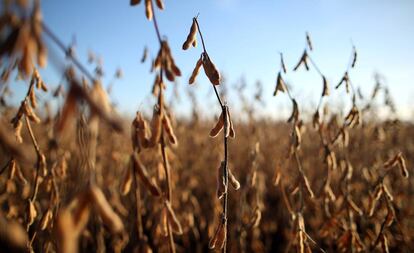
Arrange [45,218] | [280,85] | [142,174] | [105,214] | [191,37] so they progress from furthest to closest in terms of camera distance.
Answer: [280,85] < [45,218] < [191,37] < [142,174] < [105,214]

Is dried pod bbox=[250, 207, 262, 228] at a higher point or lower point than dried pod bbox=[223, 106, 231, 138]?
lower

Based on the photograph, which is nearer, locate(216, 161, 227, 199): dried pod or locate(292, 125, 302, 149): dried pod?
locate(216, 161, 227, 199): dried pod

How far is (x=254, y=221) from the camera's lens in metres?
1.77

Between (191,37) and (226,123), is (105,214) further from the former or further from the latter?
(191,37)

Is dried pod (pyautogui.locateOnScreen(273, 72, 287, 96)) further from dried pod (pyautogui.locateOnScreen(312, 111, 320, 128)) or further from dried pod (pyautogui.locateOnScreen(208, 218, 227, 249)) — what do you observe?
dried pod (pyautogui.locateOnScreen(208, 218, 227, 249))

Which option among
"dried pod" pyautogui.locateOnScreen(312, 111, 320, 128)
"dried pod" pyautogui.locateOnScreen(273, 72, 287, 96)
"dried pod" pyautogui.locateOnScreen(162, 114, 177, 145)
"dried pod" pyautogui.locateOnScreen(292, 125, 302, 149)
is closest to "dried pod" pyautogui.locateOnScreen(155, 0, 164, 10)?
"dried pod" pyautogui.locateOnScreen(162, 114, 177, 145)

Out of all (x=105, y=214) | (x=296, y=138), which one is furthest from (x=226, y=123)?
(x=296, y=138)

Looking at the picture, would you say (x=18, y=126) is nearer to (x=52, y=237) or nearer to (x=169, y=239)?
(x=52, y=237)

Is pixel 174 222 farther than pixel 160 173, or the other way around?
pixel 160 173

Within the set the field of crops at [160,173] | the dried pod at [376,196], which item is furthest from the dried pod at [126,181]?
the dried pod at [376,196]

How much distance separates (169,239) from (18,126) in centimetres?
85

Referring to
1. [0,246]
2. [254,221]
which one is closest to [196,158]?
[254,221]

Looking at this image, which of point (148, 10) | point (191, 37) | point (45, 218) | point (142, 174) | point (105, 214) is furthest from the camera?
point (45, 218)

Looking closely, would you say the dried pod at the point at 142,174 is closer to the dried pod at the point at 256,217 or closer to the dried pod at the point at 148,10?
the dried pod at the point at 148,10
